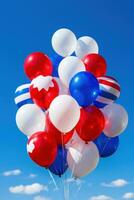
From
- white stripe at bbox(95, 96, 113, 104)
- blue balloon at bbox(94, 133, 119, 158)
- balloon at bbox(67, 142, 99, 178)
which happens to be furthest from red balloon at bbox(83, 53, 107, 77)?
balloon at bbox(67, 142, 99, 178)

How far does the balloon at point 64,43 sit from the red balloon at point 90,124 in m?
1.36

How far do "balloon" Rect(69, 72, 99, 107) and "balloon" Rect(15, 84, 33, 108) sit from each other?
91 cm

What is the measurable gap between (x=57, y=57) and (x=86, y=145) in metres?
1.83

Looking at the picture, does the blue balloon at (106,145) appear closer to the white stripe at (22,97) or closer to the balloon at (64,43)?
the white stripe at (22,97)

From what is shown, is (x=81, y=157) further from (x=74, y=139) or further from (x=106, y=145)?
(x=106, y=145)

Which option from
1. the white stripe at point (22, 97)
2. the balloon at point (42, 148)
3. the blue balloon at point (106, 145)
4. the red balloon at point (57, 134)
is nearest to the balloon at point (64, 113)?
the red balloon at point (57, 134)

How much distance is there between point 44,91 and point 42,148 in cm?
101

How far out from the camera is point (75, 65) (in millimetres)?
7824

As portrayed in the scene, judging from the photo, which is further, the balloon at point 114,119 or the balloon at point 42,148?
the balloon at point 114,119

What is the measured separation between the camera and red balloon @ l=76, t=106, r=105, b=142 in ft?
24.7

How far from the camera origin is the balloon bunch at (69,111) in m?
7.42

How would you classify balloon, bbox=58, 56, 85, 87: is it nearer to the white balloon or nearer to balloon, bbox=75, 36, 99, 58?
balloon, bbox=75, 36, 99, 58

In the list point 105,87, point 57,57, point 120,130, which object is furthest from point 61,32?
point 120,130

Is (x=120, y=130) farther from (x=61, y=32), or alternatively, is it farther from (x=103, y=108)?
(x=61, y=32)
